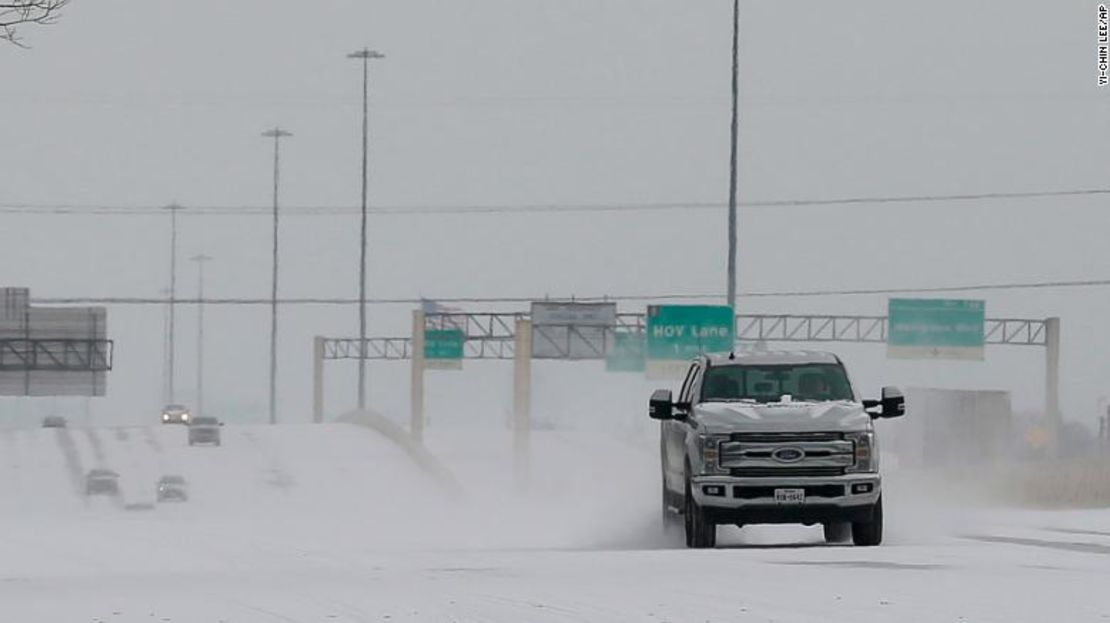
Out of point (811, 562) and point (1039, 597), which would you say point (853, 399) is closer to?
point (811, 562)

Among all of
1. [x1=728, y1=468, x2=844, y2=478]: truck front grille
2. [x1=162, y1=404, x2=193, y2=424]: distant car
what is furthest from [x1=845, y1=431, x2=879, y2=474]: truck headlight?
[x1=162, y1=404, x2=193, y2=424]: distant car

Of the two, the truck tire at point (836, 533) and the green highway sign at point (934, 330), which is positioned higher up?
the green highway sign at point (934, 330)

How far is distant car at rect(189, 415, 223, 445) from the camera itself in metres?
104

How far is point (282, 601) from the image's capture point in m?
19.5

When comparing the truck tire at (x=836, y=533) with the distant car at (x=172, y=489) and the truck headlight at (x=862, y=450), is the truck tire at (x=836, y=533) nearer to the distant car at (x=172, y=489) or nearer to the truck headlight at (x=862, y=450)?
the truck headlight at (x=862, y=450)

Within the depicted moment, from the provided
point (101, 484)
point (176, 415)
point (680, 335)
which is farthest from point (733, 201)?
point (176, 415)

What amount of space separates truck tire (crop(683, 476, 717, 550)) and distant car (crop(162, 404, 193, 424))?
93.0 m

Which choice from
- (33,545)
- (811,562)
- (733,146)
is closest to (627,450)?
(733,146)

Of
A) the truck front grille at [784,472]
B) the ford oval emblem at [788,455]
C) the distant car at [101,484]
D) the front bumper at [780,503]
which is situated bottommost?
the distant car at [101,484]

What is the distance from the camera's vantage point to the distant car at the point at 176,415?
119 m

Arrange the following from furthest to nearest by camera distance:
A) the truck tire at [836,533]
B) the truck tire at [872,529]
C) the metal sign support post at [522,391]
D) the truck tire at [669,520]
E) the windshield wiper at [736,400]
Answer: the metal sign support post at [522,391] → the truck tire at [669,520] → the truck tire at [836,533] → the windshield wiper at [736,400] → the truck tire at [872,529]

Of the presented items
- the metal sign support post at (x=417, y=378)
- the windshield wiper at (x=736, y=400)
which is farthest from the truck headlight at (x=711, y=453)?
the metal sign support post at (x=417, y=378)

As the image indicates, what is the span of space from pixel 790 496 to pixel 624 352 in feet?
230

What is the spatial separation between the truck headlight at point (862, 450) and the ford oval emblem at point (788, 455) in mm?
471
